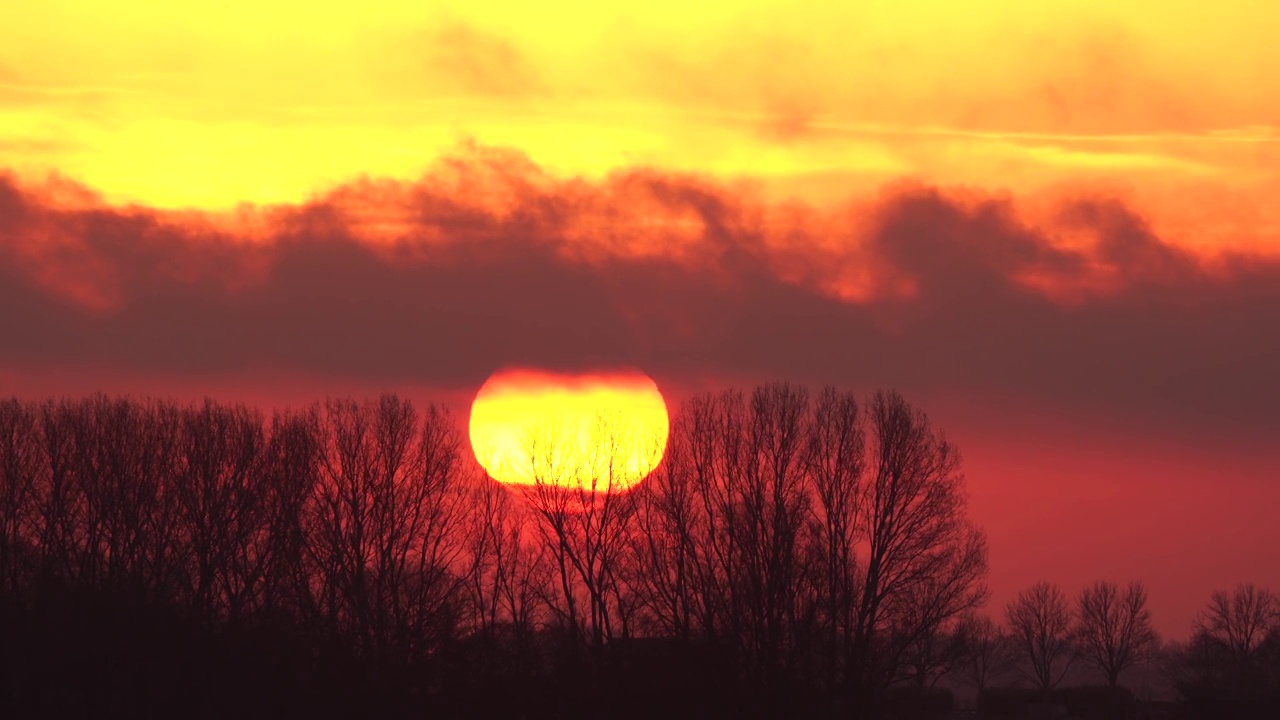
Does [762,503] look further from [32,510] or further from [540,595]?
[32,510]

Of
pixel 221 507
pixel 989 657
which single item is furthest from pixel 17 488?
pixel 989 657

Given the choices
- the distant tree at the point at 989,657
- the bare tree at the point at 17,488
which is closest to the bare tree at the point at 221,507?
the bare tree at the point at 17,488

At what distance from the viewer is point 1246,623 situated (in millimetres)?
109625

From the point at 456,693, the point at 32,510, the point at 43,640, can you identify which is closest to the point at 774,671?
the point at 456,693

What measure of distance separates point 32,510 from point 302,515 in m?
9.37

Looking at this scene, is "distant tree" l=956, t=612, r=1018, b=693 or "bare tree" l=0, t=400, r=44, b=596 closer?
"bare tree" l=0, t=400, r=44, b=596

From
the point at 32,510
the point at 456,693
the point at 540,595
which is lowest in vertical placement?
the point at 456,693

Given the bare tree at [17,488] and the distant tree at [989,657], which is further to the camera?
the distant tree at [989,657]

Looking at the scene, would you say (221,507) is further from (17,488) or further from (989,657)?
(989,657)

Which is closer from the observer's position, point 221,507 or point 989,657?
point 221,507

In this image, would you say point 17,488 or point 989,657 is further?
point 989,657

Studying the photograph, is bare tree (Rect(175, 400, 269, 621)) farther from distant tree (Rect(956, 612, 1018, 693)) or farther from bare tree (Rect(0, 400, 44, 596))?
distant tree (Rect(956, 612, 1018, 693))

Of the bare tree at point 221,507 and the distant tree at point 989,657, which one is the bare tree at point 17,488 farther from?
the distant tree at point 989,657

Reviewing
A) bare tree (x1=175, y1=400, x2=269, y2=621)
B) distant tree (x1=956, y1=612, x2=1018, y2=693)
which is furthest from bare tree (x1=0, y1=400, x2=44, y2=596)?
distant tree (x1=956, y1=612, x2=1018, y2=693)
